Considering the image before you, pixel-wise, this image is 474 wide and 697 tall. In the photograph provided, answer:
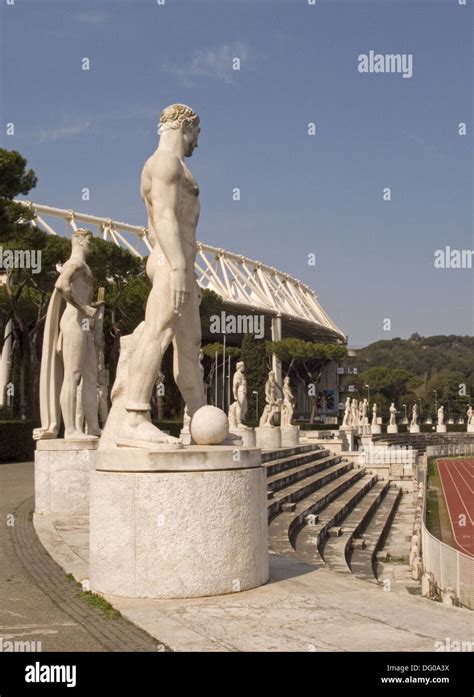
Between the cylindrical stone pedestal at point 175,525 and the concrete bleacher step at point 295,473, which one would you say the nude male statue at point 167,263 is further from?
the concrete bleacher step at point 295,473

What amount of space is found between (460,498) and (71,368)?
1517 centimetres

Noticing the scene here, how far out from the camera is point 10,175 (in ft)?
72.5

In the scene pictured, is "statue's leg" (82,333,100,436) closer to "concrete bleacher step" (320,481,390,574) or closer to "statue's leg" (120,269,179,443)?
"concrete bleacher step" (320,481,390,574)

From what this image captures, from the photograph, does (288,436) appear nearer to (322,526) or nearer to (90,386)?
(322,526)

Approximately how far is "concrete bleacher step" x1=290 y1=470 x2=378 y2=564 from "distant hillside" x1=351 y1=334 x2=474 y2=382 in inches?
3330

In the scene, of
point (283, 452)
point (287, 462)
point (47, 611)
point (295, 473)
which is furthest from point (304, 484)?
point (47, 611)

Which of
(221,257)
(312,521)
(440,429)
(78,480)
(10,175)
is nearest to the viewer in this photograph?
(78,480)

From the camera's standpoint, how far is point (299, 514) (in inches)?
447

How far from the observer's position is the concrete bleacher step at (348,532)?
9.39 metres

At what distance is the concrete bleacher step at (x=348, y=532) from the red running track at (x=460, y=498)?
175 centimetres

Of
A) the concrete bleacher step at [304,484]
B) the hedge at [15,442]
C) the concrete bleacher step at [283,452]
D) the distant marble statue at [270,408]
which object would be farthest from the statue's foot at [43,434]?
the distant marble statue at [270,408]

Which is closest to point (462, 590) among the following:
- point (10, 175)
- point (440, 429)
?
point (10, 175)
